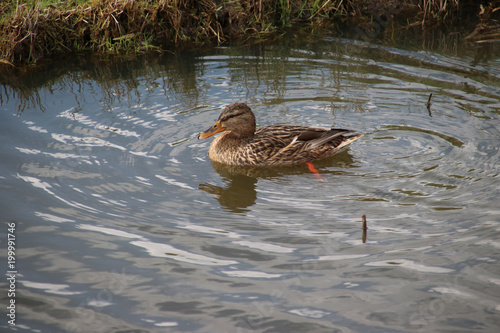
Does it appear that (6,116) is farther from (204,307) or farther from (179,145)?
(204,307)

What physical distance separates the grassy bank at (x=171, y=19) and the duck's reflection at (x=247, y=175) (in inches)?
173

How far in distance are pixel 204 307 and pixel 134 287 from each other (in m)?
0.64

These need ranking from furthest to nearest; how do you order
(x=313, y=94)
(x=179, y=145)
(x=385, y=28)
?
1. (x=385, y=28)
2. (x=313, y=94)
3. (x=179, y=145)

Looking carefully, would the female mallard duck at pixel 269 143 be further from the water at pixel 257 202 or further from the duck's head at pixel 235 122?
the water at pixel 257 202

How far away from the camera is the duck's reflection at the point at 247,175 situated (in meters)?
5.68

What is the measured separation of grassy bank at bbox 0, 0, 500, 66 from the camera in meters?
9.43

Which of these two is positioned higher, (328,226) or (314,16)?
(314,16)

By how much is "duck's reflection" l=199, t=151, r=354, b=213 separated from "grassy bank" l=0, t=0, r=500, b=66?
4394mm

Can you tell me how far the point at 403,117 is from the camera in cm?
714

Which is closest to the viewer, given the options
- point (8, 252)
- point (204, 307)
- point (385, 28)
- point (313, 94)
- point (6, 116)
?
point (204, 307)

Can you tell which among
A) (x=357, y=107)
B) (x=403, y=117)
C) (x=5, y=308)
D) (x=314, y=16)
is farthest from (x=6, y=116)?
(x=314, y=16)

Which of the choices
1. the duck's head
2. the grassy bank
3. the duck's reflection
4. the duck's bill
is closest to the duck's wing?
the duck's reflection

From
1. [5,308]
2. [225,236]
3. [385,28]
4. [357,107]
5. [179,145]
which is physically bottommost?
[5,308]

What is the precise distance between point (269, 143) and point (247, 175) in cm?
49
